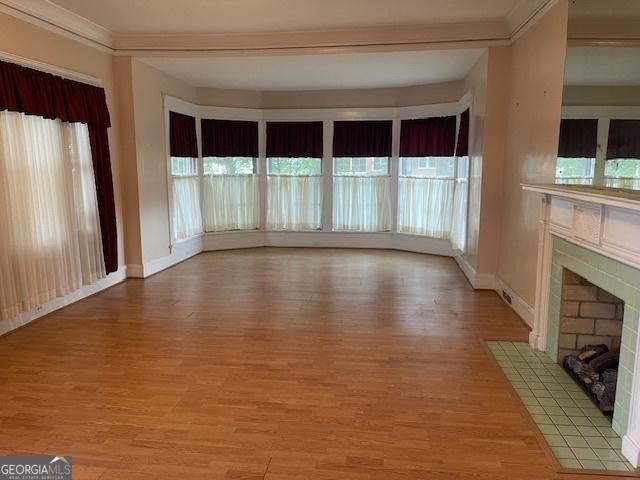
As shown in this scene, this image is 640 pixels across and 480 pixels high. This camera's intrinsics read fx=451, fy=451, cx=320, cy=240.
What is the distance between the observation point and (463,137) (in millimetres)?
6012

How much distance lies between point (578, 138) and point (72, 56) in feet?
15.4

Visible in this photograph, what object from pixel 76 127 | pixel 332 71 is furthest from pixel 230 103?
pixel 76 127

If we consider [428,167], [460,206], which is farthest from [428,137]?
[460,206]

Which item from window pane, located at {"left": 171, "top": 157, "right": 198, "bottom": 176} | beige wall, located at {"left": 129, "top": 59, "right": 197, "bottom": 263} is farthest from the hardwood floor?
window pane, located at {"left": 171, "top": 157, "right": 198, "bottom": 176}

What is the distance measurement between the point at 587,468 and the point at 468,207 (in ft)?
13.0

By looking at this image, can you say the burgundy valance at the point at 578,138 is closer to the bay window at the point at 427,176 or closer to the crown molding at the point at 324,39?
the crown molding at the point at 324,39

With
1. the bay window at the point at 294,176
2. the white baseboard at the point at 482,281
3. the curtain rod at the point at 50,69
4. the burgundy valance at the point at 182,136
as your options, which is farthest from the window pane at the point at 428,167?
the curtain rod at the point at 50,69

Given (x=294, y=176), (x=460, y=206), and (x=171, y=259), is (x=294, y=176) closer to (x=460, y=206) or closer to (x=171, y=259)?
(x=171, y=259)

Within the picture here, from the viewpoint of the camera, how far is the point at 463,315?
169 inches

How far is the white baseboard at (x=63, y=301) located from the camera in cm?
389

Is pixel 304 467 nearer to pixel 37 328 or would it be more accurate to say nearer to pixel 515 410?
pixel 515 410

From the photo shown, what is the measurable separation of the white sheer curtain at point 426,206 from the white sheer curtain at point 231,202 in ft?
8.31

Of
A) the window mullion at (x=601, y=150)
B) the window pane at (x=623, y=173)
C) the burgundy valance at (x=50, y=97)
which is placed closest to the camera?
the window pane at (x=623, y=173)

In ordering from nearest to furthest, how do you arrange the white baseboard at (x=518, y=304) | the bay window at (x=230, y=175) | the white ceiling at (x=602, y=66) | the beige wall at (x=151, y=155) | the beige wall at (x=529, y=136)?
the white ceiling at (x=602, y=66) < the beige wall at (x=529, y=136) < the white baseboard at (x=518, y=304) < the beige wall at (x=151, y=155) < the bay window at (x=230, y=175)
